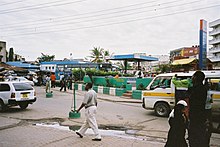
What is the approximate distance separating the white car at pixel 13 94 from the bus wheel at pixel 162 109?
665 centimetres

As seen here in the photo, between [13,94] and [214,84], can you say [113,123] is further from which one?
[13,94]

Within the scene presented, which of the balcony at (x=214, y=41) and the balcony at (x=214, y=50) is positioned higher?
Answer: the balcony at (x=214, y=41)

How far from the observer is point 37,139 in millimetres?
7105

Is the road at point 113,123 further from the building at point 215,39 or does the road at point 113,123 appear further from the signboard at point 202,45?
the building at point 215,39

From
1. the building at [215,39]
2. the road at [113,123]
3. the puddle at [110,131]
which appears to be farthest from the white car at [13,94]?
the building at [215,39]

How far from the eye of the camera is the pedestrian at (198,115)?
4.62m

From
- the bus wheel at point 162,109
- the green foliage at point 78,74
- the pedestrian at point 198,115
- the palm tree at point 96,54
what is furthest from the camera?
the palm tree at point 96,54

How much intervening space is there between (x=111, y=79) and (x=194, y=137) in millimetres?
18249

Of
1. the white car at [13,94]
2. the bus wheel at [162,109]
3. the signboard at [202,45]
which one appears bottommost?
the bus wheel at [162,109]

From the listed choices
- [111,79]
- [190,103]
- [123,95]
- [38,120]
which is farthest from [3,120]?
[111,79]

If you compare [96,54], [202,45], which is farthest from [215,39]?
[202,45]

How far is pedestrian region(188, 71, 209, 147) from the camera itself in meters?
4.62

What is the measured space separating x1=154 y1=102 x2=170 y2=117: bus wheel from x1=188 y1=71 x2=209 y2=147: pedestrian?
6.31m

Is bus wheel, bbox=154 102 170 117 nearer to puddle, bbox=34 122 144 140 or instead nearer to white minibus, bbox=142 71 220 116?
white minibus, bbox=142 71 220 116
